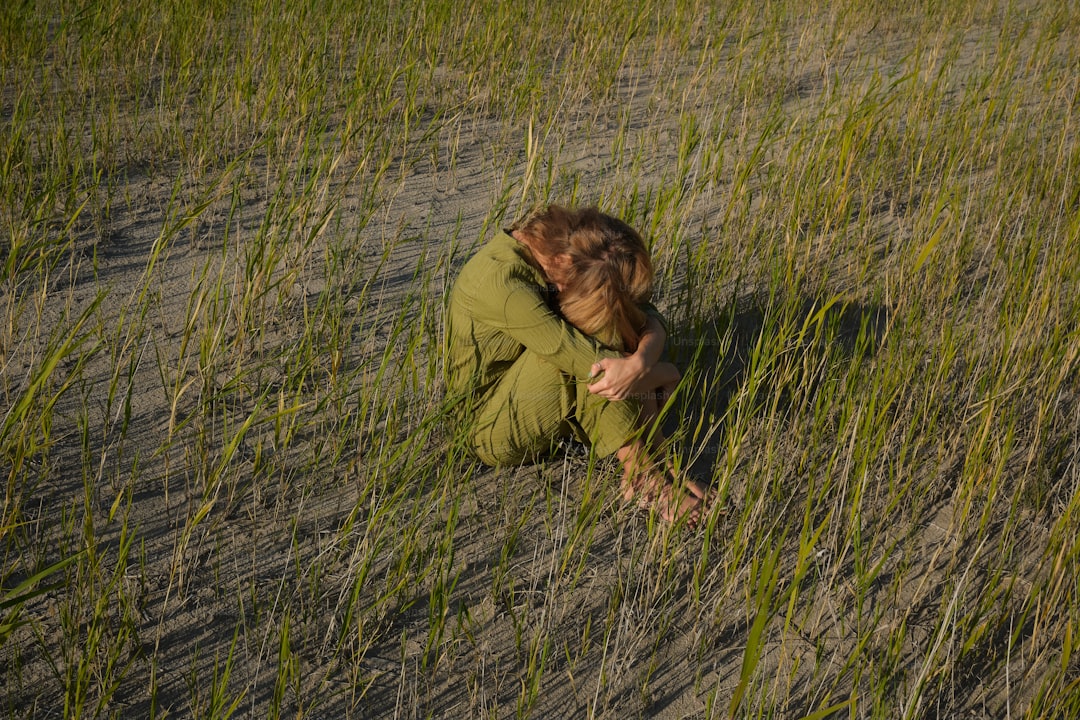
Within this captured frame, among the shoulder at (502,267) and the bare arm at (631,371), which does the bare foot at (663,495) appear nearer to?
the bare arm at (631,371)

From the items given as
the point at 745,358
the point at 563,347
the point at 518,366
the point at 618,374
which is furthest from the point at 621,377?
the point at 745,358

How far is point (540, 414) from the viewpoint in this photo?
2.04 meters

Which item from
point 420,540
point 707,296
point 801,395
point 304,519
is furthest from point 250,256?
point 801,395

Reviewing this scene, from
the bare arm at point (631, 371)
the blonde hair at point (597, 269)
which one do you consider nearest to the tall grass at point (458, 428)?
the bare arm at point (631, 371)

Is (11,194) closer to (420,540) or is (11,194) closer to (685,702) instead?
(420,540)

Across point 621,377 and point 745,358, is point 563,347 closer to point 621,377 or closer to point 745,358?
point 621,377

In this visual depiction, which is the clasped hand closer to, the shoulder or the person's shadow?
the person's shadow

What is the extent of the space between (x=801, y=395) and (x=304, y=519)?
4.15 feet

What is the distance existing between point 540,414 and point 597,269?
333mm

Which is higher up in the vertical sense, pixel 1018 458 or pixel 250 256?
pixel 250 256

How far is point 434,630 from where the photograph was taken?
5.18 feet

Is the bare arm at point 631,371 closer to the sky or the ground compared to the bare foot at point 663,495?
closer to the sky

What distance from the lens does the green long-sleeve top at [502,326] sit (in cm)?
197

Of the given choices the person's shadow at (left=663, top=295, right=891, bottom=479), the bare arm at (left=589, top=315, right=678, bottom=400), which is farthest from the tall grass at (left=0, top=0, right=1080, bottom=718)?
the bare arm at (left=589, top=315, right=678, bottom=400)
